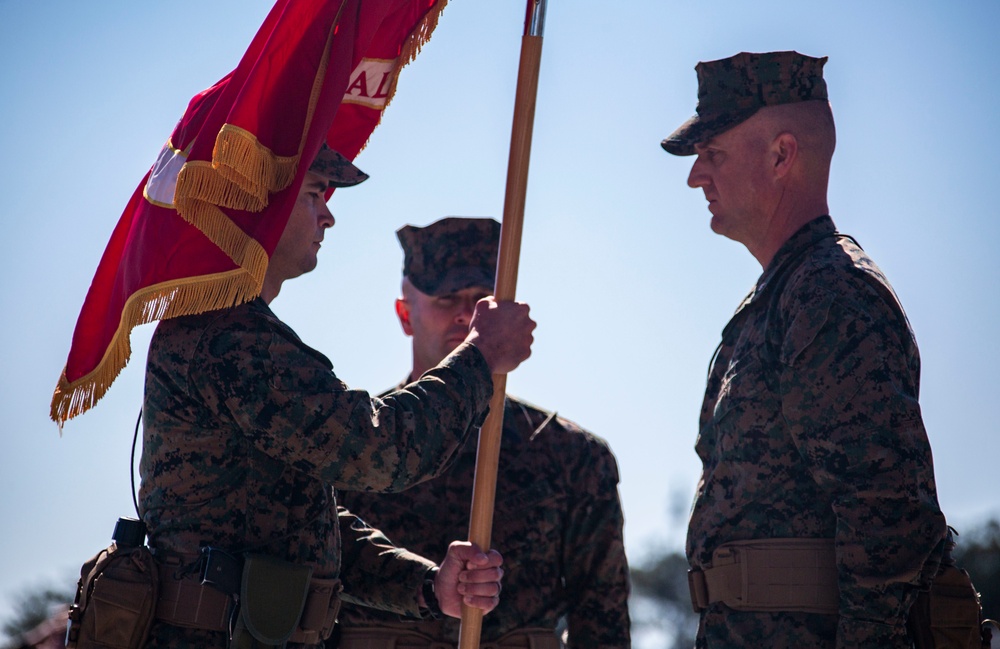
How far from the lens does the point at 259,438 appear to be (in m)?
3.60

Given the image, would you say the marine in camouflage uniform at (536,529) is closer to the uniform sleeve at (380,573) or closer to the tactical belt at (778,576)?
the uniform sleeve at (380,573)

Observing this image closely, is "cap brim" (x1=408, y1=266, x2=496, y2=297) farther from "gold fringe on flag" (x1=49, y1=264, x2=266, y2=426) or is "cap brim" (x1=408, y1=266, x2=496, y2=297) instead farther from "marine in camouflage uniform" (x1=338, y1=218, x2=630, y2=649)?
"gold fringe on flag" (x1=49, y1=264, x2=266, y2=426)

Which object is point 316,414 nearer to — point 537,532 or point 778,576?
point 778,576

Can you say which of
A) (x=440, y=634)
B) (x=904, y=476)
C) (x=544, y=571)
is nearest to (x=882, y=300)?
(x=904, y=476)

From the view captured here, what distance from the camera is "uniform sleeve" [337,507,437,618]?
4.55 meters

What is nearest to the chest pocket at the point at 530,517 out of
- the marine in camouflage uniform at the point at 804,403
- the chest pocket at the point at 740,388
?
the marine in camouflage uniform at the point at 804,403

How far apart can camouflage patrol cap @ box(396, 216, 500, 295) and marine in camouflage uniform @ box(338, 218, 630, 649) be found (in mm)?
795

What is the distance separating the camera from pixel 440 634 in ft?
16.6

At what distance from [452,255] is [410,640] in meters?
2.13

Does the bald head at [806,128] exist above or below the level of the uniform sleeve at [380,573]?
above

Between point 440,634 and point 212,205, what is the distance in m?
2.37

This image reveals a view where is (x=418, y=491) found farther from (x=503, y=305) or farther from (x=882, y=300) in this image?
(x=882, y=300)

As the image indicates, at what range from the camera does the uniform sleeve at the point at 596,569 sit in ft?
17.3

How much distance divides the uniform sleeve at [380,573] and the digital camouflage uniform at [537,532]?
446mm
